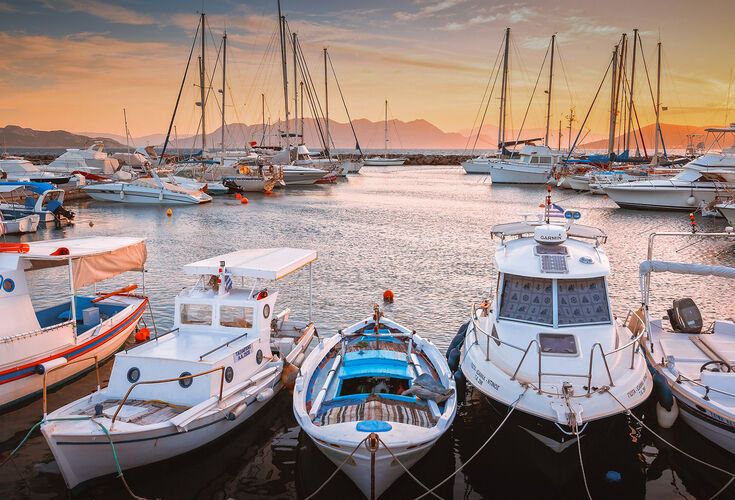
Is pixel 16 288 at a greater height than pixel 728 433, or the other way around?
pixel 16 288

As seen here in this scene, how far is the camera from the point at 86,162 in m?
84.8

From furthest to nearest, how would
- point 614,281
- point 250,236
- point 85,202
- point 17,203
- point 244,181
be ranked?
point 244,181
point 85,202
point 17,203
point 250,236
point 614,281

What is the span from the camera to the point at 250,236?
38.1 meters

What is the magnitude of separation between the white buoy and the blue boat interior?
49.2 feet

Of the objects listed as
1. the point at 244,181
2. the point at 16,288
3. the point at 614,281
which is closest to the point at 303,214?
the point at 244,181

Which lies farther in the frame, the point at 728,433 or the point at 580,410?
the point at 728,433

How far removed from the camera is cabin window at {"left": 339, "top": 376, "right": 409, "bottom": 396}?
12275 mm

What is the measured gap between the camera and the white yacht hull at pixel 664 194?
159 feet

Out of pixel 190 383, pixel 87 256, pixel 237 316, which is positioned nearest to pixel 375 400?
pixel 190 383

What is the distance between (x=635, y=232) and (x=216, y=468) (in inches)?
1478

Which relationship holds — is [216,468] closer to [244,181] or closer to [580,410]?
[580,410]

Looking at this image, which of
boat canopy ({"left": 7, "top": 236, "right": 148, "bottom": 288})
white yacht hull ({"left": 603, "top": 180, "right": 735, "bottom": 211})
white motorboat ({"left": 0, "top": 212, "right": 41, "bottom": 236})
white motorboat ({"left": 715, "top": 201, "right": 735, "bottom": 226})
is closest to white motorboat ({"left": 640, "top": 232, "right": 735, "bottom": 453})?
boat canopy ({"left": 7, "top": 236, "right": 148, "bottom": 288})

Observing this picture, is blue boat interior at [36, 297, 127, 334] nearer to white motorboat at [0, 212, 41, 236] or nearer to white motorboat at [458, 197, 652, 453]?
white motorboat at [458, 197, 652, 453]

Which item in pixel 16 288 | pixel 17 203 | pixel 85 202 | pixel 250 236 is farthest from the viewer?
pixel 85 202
